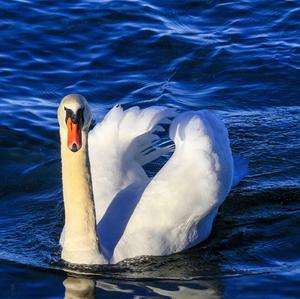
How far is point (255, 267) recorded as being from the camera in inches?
361

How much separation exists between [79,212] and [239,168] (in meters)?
2.18

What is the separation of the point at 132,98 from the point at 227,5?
11.9 ft

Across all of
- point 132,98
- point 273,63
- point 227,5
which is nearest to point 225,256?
point 132,98

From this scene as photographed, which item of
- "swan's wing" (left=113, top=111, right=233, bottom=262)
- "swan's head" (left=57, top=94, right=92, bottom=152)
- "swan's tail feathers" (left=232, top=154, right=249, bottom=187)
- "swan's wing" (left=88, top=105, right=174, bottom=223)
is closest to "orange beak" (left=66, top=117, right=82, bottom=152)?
"swan's head" (left=57, top=94, right=92, bottom=152)

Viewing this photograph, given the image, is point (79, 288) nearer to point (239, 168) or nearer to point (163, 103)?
point (239, 168)

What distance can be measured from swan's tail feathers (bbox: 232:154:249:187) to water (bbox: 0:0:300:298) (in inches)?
11.3

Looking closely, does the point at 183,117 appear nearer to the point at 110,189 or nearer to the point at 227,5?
the point at 110,189

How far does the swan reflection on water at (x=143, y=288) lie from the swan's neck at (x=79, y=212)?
29 centimetres

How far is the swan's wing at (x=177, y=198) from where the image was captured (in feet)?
30.3

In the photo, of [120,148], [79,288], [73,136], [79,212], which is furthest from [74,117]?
[120,148]

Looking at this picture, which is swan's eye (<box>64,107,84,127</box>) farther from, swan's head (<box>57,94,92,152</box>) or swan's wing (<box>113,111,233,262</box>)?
swan's wing (<box>113,111,233,262</box>)

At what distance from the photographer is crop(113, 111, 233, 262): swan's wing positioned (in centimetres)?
924

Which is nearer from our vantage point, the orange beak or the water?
the orange beak

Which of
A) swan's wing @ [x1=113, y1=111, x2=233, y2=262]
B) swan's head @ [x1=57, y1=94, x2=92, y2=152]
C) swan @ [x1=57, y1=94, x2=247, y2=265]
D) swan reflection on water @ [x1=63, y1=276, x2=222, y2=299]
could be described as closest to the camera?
swan's head @ [x1=57, y1=94, x2=92, y2=152]
